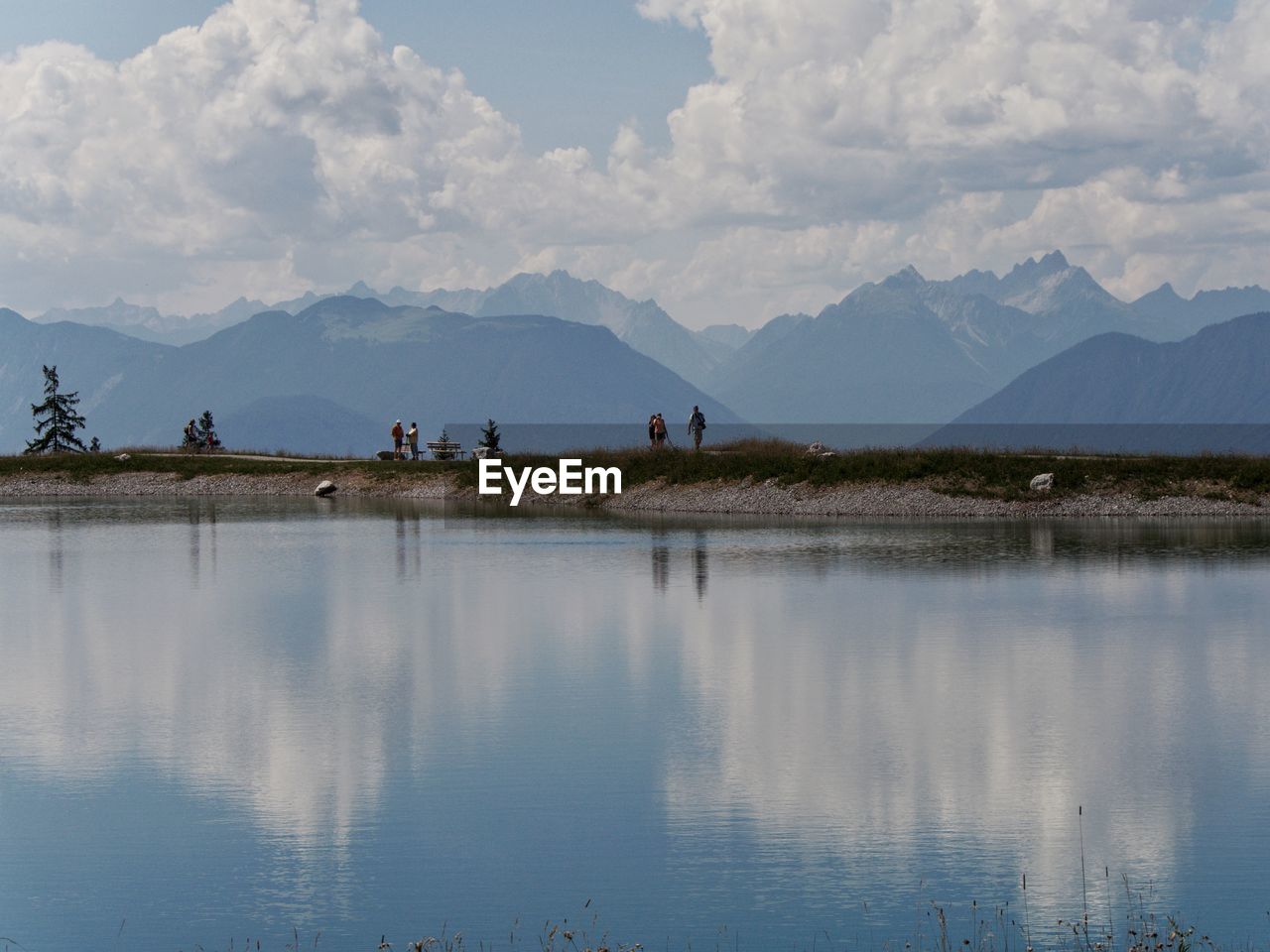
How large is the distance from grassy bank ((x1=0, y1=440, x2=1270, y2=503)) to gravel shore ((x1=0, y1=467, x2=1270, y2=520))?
1.63 ft

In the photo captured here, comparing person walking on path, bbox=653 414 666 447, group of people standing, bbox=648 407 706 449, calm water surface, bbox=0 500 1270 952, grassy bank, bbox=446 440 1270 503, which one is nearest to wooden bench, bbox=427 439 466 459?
group of people standing, bbox=648 407 706 449

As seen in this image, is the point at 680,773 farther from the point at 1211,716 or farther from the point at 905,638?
the point at 905,638

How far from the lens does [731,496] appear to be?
88.2 m

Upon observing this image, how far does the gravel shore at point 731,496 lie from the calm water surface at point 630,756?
2666 centimetres

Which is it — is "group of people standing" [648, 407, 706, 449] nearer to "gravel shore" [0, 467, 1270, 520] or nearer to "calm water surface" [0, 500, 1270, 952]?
"gravel shore" [0, 467, 1270, 520]

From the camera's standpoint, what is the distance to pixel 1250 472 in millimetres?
81438

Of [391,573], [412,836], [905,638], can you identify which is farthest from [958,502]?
[412,836]

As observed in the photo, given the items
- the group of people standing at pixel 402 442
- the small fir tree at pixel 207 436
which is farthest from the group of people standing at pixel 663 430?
the small fir tree at pixel 207 436

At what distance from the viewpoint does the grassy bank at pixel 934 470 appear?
3182 inches

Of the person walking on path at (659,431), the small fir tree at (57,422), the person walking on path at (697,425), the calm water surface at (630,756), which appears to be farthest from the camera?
the small fir tree at (57,422)

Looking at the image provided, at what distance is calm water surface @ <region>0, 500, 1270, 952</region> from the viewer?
19484 millimetres

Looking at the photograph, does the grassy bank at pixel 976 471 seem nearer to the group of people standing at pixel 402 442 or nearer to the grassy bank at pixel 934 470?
the grassy bank at pixel 934 470

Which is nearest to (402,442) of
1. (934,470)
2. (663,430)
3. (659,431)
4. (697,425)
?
(659,431)

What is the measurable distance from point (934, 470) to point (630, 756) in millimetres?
60217
